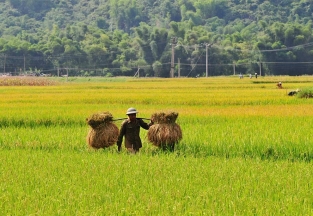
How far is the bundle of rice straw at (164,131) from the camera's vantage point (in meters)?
9.88

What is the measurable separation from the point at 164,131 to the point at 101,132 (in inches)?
36.6

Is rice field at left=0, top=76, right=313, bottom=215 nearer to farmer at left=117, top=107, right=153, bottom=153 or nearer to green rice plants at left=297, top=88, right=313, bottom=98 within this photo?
farmer at left=117, top=107, right=153, bottom=153

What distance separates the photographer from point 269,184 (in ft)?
22.8

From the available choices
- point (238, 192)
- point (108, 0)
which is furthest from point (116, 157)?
point (108, 0)

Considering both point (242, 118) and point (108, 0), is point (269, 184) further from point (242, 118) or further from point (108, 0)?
point (108, 0)

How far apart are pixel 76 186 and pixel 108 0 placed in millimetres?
161848

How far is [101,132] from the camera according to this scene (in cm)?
1002

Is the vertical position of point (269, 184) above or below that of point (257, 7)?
below

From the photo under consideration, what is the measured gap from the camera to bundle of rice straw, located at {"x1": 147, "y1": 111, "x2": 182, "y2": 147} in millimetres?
9875

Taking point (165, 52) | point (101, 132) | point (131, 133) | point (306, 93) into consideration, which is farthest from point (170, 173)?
point (165, 52)

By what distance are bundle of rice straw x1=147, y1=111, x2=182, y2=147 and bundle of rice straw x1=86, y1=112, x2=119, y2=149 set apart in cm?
56

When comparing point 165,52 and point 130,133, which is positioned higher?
point 165,52

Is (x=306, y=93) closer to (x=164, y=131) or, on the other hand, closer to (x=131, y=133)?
(x=164, y=131)

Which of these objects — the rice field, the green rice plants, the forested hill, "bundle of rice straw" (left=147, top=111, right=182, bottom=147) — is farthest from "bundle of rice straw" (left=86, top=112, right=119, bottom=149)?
the forested hill
